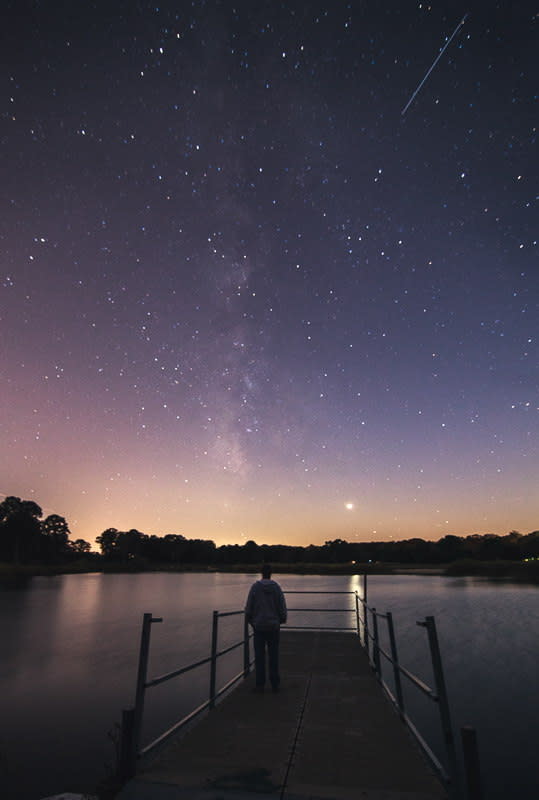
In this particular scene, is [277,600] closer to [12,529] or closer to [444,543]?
[12,529]

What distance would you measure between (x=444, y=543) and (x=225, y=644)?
12925cm

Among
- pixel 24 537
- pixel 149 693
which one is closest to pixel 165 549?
pixel 24 537

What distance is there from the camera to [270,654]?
6.81 metres

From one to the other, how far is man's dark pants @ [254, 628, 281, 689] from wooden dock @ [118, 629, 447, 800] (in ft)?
0.71

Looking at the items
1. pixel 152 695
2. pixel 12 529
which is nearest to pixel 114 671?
pixel 152 695

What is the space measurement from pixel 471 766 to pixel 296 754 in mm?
1709

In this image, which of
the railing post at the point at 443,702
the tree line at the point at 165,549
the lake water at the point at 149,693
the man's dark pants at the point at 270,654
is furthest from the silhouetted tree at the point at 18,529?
the railing post at the point at 443,702

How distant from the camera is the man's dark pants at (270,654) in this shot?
665cm

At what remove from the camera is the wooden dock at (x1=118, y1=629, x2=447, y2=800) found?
12.2ft

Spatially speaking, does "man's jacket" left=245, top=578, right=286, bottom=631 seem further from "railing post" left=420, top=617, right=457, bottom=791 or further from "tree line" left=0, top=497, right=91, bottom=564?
"tree line" left=0, top=497, right=91, bottom=564

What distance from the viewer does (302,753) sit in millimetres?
4496

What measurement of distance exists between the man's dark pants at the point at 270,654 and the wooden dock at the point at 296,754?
0.71 ft

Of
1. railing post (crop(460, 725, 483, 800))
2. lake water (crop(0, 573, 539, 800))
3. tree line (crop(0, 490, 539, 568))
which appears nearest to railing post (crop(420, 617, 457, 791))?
railing post (crop(460, 725, 483, 800))

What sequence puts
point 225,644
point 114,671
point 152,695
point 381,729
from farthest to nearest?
point 225,644
point 114,671
point 152,695
point 381,729
